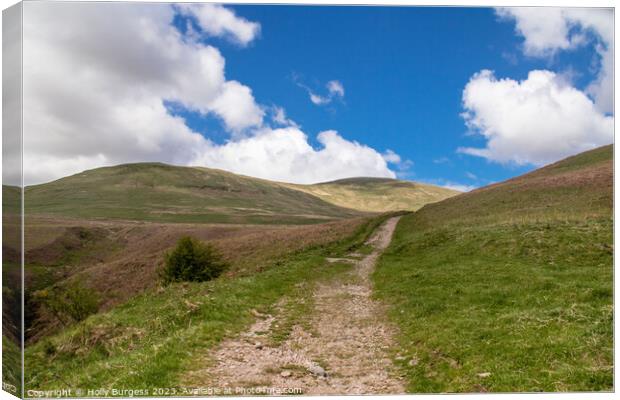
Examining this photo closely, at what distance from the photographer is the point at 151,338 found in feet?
35.2

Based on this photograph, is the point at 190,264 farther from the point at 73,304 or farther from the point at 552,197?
the point at 552,197

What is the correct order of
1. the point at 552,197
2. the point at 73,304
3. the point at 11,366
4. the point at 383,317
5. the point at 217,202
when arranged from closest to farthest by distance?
the point at 11,366
the point at 383,317
the point at 73,304
the point at 552,197
the point at 217,202

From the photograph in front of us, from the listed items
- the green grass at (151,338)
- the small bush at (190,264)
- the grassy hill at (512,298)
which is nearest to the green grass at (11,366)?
the green grass at (151,338)

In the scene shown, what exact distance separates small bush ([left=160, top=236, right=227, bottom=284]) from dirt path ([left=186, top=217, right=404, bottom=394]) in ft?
34.2

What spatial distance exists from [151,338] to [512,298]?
438 inches

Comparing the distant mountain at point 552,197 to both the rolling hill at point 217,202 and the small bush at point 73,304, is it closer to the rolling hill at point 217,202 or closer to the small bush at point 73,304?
the small bush at point 73,304

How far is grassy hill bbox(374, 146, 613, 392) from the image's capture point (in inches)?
288

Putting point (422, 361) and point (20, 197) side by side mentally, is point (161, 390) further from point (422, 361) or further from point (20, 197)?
point (422, 361)

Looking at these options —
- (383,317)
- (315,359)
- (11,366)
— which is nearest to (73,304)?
(11,366)

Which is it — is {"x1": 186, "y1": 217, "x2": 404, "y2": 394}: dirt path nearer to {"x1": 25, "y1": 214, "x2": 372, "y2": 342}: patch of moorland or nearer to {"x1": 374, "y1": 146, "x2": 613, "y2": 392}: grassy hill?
{"x1": 374, "y1": 146, "x2": 613, "y2": 392}: grassy hill

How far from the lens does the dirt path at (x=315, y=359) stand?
288 inches

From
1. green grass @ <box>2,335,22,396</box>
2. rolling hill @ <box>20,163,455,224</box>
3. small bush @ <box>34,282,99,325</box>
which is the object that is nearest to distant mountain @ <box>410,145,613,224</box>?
small bush @ <box>34,282,99,325</box>

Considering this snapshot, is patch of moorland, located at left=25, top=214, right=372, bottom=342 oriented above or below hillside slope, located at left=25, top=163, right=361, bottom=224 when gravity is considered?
below

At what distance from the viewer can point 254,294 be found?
16.2 meters
